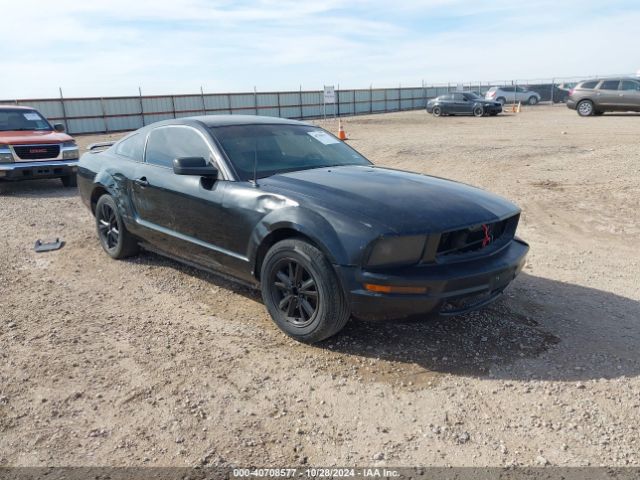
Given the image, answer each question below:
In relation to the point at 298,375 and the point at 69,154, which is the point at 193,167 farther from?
the point at 69,154

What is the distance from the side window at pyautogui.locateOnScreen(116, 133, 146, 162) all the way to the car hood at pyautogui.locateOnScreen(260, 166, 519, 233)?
5.96ft

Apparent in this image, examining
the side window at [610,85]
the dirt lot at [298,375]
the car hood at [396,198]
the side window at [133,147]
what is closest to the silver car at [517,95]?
the side window at [610,85]

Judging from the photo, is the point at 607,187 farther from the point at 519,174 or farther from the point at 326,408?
the point at 326,408

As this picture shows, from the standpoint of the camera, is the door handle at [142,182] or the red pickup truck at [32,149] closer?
the door handle at [142,182]

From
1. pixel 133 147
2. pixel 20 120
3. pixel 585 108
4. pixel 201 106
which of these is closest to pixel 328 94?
pixel 201 106

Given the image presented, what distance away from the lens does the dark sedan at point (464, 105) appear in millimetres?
29266

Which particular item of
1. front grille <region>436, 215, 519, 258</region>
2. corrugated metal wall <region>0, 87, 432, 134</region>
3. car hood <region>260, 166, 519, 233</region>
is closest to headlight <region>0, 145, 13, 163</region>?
car hood <region>260, 166, 519, 233</region>

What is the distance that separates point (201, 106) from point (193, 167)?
26.9 meters

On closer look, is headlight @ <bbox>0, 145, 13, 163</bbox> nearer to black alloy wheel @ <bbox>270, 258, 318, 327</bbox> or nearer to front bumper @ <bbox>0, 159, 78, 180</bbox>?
front bumper @ <bbox>0, 159, 78, 180</bbox>

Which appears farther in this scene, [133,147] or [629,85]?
[629,85]

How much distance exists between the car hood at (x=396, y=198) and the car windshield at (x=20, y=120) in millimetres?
8777

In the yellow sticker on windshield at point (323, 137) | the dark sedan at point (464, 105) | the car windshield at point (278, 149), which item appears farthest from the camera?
the dark sedan at point (464, 105)

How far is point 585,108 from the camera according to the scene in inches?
966

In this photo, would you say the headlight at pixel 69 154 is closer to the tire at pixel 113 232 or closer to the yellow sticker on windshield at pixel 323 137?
the tire at pixel 113 232
